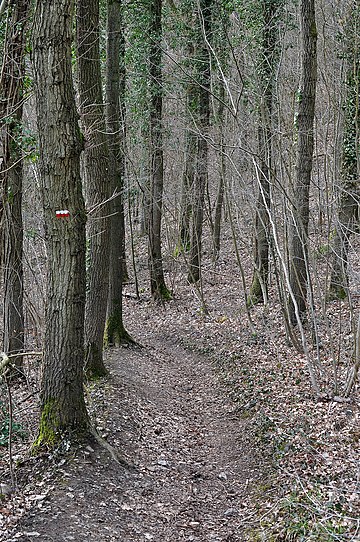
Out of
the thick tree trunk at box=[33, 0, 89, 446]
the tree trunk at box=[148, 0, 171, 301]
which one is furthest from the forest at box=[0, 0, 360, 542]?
the tree trunk at box=[148, 0, 171, 301]

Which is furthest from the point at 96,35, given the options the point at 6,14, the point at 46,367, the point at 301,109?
the point at 46,367

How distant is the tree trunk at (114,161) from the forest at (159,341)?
0.05 metres

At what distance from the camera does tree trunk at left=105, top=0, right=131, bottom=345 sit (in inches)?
476

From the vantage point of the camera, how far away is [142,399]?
9.91m

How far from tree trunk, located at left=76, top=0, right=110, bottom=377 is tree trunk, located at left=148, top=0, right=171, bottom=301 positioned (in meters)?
7.54

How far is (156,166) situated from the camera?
18.5m

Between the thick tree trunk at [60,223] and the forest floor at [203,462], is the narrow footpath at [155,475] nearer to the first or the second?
the forest floor at [203,462]

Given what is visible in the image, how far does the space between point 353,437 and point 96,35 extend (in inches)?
287

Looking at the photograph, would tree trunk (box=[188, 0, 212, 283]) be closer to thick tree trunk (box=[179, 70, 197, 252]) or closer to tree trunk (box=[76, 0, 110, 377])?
thick tree trunk (box=[179, 70, 197, 252])

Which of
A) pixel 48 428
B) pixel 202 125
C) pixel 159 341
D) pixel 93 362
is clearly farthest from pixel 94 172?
pixel 202 125

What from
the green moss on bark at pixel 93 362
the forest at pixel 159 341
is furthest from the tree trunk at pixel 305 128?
the green moss on bark at pixel 93 362

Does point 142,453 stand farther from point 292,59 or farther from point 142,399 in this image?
point 292,59

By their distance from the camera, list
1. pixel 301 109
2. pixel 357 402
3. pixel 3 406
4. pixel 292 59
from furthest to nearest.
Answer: pixel 292 59 → pixel 301 109 → pixel 357 402 → pixel 3 406

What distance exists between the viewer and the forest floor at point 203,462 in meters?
5.59
